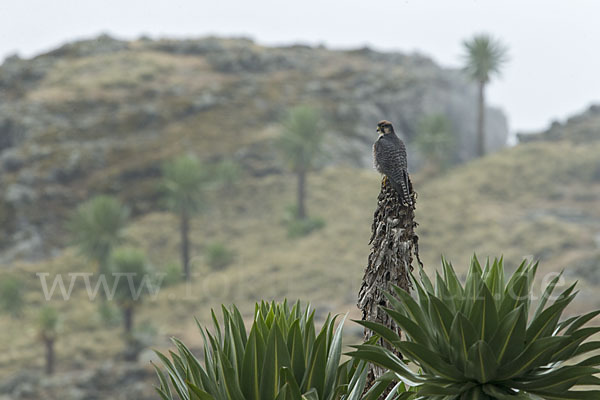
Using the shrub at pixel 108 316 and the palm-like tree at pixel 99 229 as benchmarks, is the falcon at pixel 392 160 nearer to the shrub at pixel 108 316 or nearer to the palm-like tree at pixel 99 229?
the shrub at pixel 108 316

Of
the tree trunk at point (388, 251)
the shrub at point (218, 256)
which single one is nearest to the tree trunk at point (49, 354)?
the shrub at point (218, 256)

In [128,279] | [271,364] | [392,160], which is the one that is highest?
[128,279]

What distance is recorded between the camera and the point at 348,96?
62.6 meters

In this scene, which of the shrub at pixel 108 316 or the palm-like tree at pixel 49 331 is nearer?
the palm-like tree at pixel 49 331

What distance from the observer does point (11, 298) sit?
36.5 meters

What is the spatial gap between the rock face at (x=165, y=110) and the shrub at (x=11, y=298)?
7732 millimetres

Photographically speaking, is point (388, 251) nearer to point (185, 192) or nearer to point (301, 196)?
point (185, 192)

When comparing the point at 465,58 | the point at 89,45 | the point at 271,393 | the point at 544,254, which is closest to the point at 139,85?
the point at 89,45

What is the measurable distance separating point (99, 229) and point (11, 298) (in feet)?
19.7

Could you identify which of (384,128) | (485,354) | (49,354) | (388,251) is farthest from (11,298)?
(485,354)

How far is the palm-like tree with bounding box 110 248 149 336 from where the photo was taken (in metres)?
35.4

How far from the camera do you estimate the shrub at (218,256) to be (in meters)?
41.8

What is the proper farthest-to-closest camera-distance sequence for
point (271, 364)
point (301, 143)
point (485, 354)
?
point (301, 143), point (271, 364), point (485, 354)

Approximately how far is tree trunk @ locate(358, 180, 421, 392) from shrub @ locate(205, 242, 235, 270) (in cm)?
3757
